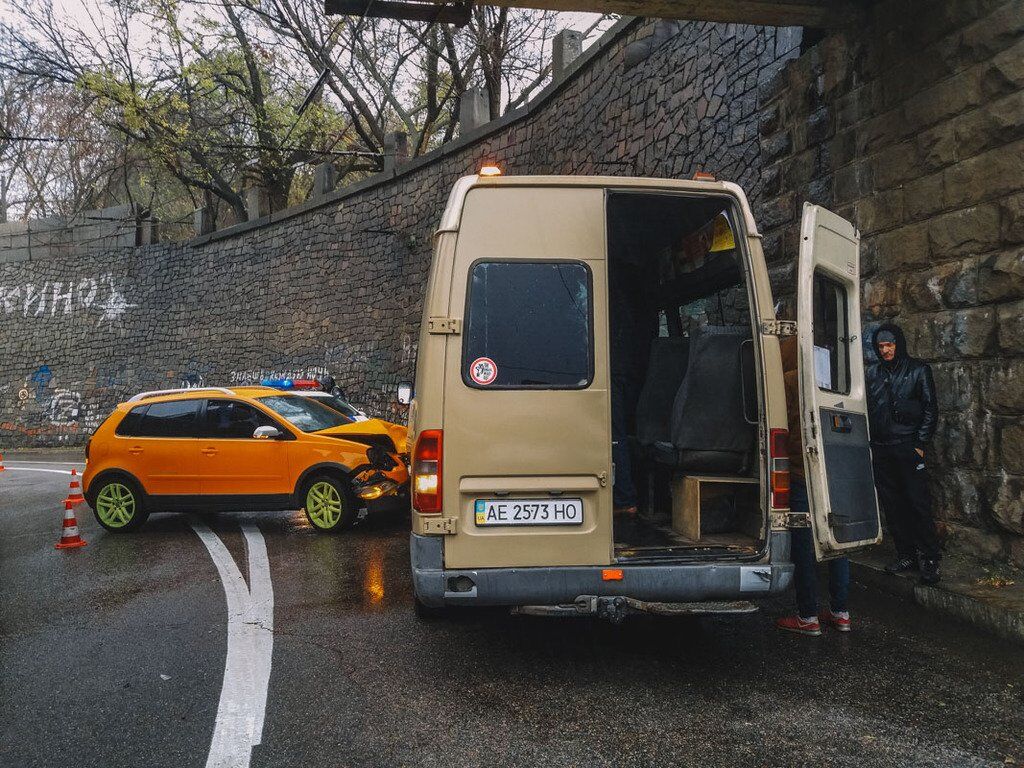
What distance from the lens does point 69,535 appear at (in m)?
8.06

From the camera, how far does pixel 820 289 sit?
4.37 metres

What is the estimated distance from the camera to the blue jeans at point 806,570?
4.34 meters

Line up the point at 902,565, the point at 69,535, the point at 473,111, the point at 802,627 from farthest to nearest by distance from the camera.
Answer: the point at 473,111 < the point at 69,535 < the point at 902,565 < the point at 802,627

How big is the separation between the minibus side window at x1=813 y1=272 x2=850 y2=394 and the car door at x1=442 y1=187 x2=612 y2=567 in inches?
52.1

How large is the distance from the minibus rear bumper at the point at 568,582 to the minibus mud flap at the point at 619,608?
63 mm

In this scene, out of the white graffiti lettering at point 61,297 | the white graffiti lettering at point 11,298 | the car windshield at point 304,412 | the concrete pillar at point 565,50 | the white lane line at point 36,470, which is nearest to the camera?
the car windshield at point 304,412

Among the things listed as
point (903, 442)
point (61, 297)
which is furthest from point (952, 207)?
point (61, 297)

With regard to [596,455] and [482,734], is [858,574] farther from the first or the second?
[482,734]

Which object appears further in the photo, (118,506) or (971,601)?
(118,506)

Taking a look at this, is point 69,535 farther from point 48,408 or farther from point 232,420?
point 48,408

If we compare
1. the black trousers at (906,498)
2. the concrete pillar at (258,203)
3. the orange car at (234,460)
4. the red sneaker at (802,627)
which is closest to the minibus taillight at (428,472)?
the red sneaker at (802,627)

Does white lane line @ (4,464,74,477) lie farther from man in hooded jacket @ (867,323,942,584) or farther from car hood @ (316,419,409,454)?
man in hooded jacket @ (867,323,942,584)

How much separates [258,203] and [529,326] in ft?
71.3

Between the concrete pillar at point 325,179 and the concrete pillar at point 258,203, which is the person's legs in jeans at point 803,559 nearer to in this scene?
the concrete pillar at point 325,179
